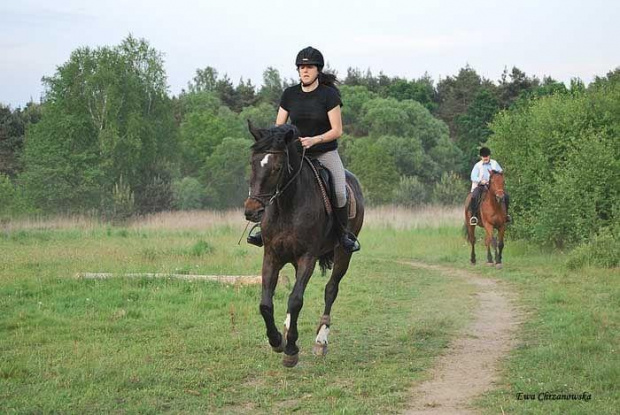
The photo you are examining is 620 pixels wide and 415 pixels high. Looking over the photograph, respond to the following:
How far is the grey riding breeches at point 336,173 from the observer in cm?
945

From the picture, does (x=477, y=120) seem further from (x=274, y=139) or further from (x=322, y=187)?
(x=274, y=139)

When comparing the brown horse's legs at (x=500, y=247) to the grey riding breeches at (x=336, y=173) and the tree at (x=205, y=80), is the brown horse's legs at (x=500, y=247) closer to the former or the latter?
the grey riding breeches at (x=336, y=173)

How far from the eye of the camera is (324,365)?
8.50 m

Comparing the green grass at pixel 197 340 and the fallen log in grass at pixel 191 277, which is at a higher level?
the fallen log in grass at pixel 191 277

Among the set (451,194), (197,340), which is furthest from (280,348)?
(451,194)

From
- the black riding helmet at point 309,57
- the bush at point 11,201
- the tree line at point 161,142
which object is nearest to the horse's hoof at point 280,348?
the black riding helmet at point 309,57

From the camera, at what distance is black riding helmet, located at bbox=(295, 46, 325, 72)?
9.15 m

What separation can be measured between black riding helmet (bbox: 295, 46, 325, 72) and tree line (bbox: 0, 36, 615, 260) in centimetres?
2634

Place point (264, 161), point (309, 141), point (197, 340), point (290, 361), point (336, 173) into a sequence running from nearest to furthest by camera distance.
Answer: point (264, 161)
point (290, 361)
point (309, 141)
point (336, 173)
point (197, 340)

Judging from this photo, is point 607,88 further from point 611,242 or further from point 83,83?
point 83,83

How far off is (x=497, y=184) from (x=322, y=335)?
1249 centimetres

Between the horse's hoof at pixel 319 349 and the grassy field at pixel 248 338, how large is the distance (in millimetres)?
168

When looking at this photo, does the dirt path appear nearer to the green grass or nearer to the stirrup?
the green grass

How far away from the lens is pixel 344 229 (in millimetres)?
9688
